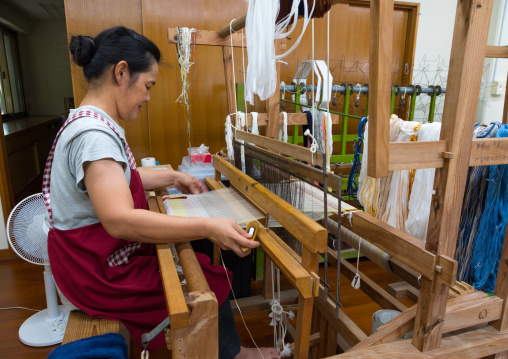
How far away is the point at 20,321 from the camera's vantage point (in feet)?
7.57

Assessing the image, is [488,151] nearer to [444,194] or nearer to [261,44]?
[444,194]

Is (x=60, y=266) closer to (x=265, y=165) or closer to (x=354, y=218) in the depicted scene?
(x=265, y=165)

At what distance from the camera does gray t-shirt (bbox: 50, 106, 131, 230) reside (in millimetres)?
1021

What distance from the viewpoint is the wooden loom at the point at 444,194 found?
826mm

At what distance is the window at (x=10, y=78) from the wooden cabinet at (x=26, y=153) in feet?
1.90

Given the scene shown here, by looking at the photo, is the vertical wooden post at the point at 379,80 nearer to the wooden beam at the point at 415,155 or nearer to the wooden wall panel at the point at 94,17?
the wooden beam at the point at 415,155

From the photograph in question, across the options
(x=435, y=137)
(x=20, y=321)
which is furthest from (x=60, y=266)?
(x=435, y=137)

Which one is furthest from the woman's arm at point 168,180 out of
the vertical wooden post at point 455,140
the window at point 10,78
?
the window at point 10,78

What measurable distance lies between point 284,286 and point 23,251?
6.05 feet

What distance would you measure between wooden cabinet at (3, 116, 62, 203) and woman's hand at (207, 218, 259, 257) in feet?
14.0

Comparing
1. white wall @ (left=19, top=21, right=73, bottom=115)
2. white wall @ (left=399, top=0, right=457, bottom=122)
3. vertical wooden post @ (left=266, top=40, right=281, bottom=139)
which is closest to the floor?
vertical wooden post @ (left=266, top=40, right=281, bottom=139)

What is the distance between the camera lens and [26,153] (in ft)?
17.2

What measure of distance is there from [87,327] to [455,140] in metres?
1.28

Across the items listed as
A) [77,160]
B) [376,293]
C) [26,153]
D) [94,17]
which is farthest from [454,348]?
[26,153]
